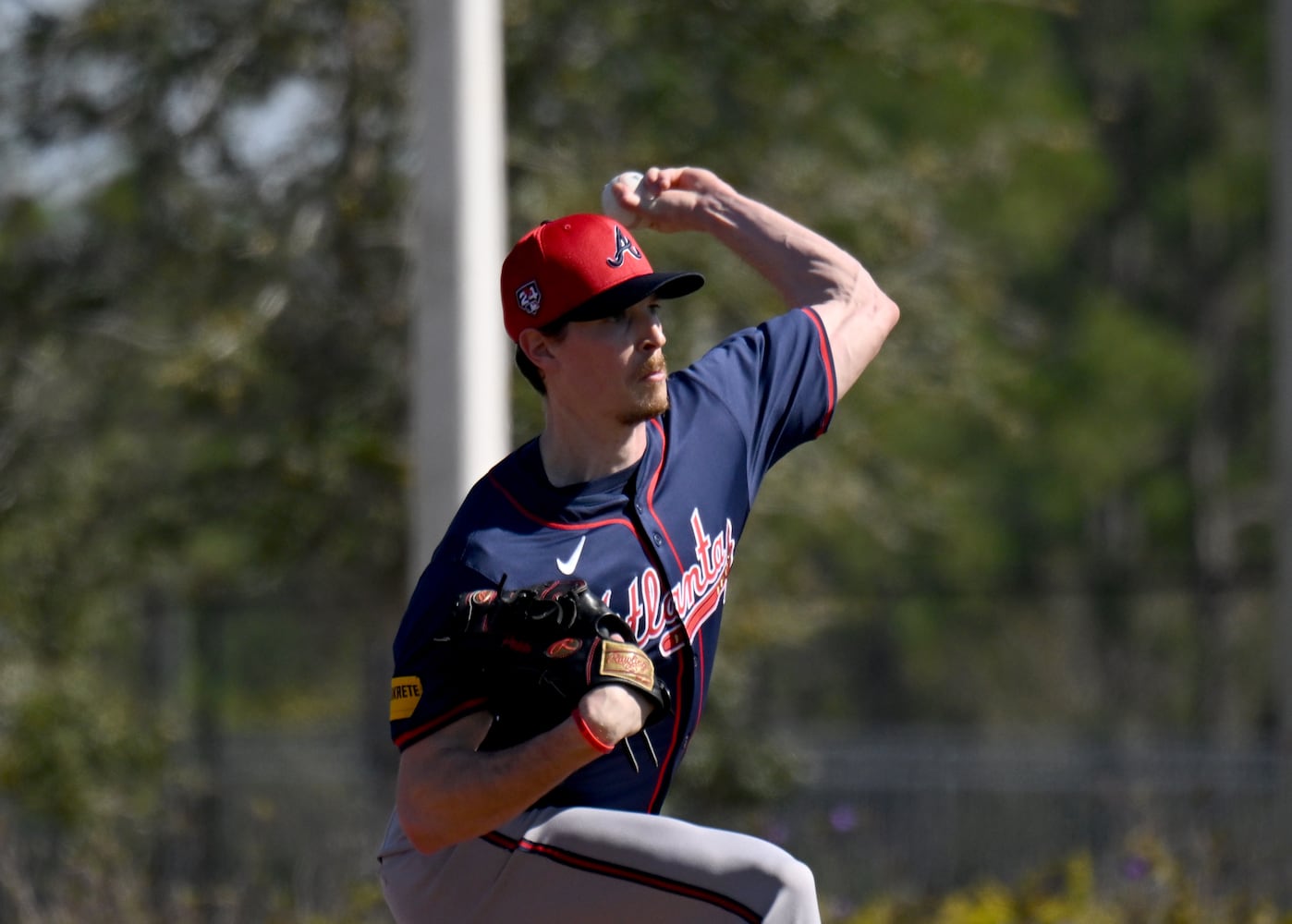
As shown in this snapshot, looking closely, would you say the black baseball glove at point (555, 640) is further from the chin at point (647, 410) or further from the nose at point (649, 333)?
the nose at point (649, 333)

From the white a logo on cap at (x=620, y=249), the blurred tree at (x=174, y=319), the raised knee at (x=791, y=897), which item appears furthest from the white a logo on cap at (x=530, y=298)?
the blurred tree at (x=174, y=319)

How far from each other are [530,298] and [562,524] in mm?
473

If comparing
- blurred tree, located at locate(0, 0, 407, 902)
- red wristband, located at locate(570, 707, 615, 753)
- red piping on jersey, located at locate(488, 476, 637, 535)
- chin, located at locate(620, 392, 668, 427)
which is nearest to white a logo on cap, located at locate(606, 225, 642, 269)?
chin, located at locate(620, 392, 668, 427)

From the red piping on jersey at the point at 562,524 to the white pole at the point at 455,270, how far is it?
2.56 metres

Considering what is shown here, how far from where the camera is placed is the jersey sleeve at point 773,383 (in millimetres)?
3838

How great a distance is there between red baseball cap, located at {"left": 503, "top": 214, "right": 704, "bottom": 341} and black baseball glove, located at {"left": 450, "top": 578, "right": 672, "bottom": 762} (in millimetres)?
632

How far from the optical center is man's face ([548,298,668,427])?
342 cm

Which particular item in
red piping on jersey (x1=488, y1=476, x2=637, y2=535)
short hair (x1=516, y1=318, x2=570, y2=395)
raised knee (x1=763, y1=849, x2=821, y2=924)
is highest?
short hair (x1=516, y1=318, x2=570, y2=395)

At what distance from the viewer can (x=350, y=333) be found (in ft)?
33.3

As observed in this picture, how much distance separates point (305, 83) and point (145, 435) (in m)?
2.42

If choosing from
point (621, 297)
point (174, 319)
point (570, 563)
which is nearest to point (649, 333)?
point (621, 297)

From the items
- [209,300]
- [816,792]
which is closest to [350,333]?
[209,300]

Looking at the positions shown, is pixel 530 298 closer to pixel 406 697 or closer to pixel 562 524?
pixel 562 524

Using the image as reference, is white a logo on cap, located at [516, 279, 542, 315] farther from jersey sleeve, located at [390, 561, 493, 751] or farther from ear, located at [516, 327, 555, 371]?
jersey sleeve, located at [390, 561, 493, 751]
